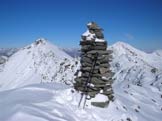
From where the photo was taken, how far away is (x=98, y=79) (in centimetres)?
2344

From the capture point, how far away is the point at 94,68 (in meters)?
23.6

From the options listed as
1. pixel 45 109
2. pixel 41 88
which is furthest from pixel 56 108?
pixel 41 88

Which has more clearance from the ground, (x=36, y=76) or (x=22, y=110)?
(x=36, y=76)

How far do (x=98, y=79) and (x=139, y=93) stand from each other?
37.9 ft

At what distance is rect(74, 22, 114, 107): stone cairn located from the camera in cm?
2330

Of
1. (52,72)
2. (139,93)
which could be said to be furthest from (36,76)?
(139,93)

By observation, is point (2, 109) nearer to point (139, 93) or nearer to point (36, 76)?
point (139, 93)

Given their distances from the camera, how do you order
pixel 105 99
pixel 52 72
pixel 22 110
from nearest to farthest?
pixel 22 110
pixel 105 99
pixel 52 72

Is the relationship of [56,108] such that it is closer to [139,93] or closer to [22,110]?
[22,110]

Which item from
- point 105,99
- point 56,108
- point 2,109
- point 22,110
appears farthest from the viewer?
point 105,99

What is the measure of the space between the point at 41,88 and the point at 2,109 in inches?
298

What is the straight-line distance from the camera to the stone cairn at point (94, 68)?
23.3m

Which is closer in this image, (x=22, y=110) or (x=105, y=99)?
(x=22, y=110)

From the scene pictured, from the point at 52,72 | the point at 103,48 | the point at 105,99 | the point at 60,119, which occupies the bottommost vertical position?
the point at 60,119
